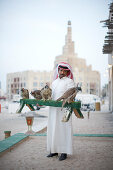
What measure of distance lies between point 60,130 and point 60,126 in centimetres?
8

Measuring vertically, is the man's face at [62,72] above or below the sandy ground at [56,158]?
above

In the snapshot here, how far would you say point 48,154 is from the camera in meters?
5.02

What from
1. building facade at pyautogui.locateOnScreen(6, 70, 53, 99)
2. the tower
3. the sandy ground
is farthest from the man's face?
the tower

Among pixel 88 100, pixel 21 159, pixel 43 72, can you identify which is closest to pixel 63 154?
pixel 21 159

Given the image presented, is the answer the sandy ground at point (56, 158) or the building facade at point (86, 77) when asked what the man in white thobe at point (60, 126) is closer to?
the sandy ground at point (56, 158)

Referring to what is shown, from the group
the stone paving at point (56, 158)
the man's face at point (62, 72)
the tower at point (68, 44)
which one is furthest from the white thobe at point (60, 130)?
the tower at point (68, 44)

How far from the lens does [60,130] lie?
15.0ft

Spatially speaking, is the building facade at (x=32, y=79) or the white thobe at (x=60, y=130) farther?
the building facade at (x=32, y=79)

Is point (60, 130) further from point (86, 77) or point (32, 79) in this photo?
point (32, 79)

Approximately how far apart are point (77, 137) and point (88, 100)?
713 inches

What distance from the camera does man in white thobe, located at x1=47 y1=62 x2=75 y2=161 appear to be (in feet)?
14.9

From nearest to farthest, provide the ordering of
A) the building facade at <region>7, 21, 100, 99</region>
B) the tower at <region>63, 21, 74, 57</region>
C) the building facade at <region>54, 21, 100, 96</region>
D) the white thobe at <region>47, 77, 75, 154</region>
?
Answer: the white thobe at <region>47, 77, 75, 154</region>, the building facade at <region>54, 21, 100, 96</region>, the building facade at <region>7, 21, 100, 99</region>, the tower at <region>63, 21, 74, 57</region>

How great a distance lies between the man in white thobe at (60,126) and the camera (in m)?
4.54

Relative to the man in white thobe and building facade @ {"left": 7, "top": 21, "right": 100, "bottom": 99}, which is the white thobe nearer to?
the man in white thobe
